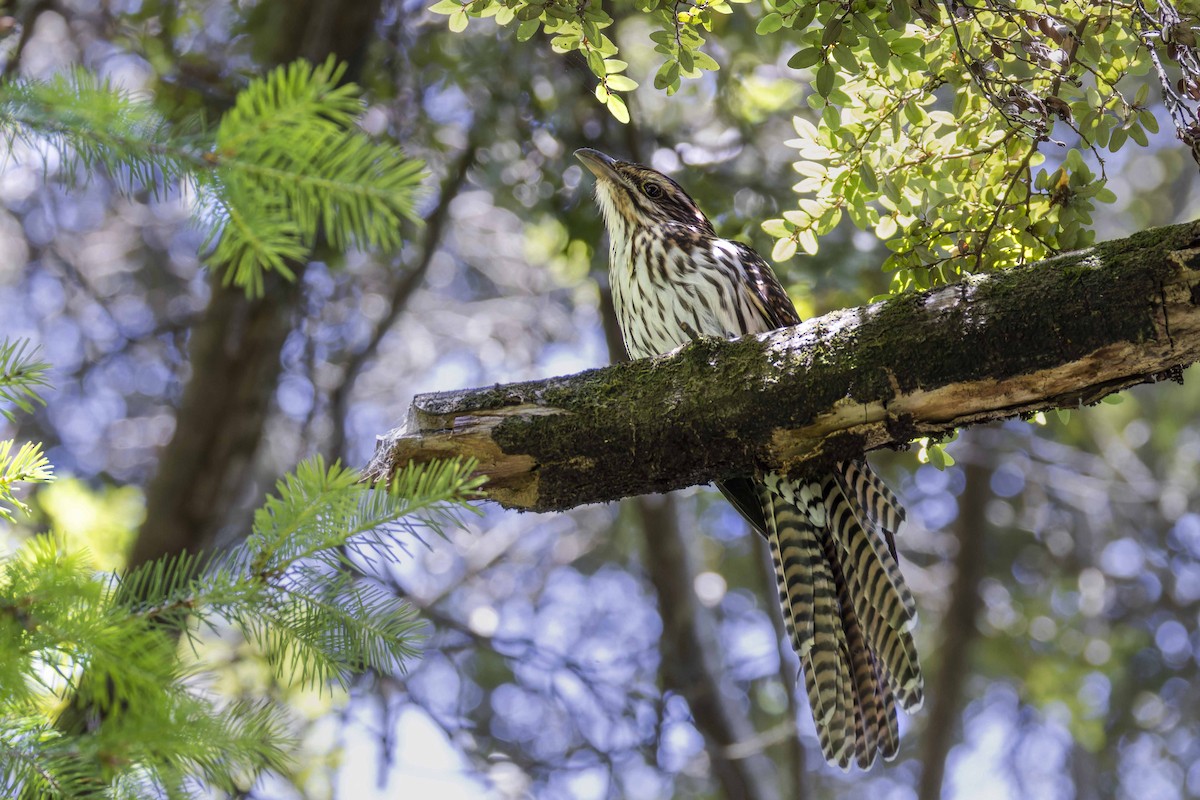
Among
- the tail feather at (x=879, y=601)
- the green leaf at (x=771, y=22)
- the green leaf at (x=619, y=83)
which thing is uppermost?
the green leaf at (x=771, y=22)

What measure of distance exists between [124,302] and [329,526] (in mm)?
6409

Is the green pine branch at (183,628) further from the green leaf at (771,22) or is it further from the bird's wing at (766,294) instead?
the bird's wing at (766,294)

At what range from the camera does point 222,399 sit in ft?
16.3

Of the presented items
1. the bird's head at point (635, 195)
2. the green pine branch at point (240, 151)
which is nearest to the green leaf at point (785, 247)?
the green pine branch at point (240, 151)

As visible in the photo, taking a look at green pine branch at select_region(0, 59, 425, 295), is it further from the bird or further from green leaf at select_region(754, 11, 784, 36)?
the bird

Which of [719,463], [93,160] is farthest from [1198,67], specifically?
[93,160]

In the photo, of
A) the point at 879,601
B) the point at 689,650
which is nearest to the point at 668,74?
the point at 879,601

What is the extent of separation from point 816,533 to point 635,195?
1.49 meters

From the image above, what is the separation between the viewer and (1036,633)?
276 inches

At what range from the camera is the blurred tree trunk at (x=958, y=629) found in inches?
241

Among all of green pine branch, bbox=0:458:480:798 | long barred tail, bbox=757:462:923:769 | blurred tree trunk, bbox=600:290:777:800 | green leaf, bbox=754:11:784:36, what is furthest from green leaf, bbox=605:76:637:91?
blurred tree trunk, bbox=600:290:777:800

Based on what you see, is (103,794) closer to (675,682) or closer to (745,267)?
(745,267)

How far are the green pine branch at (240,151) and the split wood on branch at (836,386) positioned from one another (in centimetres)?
53

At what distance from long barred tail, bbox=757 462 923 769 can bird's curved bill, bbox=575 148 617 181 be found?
1.46 meters
